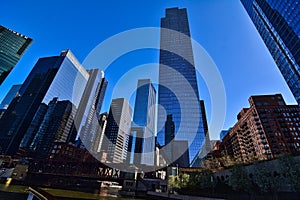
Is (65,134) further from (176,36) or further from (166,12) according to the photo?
Result: (166,12)

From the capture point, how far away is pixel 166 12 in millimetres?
137125

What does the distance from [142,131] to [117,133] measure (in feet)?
95.4

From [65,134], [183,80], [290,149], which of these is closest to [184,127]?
[183,80]

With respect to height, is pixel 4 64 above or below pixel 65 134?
above

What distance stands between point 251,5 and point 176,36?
53638 millimetres

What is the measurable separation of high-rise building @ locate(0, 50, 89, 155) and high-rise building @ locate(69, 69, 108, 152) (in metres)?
8.57

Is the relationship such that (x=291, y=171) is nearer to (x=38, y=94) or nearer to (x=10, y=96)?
(x=38, y=94)

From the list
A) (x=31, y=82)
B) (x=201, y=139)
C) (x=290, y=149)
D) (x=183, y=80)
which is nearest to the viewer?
(x=290, y=149)

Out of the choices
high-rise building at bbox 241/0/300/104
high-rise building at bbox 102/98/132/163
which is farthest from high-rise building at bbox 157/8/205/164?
high-rise building at bbox 102/98/132/163

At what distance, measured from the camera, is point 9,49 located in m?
104

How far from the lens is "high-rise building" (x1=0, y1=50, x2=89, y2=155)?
104375mm

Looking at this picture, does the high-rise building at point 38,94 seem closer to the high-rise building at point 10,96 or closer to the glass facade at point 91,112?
the glass facade at point 91,112

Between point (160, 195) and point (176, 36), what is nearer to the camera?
point (160, 195)

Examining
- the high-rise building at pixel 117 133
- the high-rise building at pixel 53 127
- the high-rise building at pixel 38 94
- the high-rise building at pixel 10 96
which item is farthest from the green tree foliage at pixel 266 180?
the high-rise building at pixel 10 96
